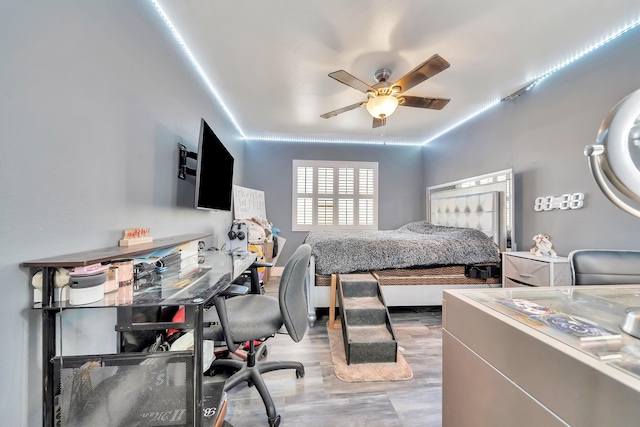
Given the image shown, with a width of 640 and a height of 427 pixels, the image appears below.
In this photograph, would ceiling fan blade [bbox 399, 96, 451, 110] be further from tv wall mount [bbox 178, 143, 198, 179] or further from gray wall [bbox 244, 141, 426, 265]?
gray wall [bbox 244, 141, 426, 265]

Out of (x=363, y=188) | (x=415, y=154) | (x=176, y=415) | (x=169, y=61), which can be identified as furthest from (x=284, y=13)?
(x=415, y=154)

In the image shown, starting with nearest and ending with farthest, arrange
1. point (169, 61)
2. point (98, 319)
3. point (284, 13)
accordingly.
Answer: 1. point (98, 319)
2. point (284, 13)
3. point (169, 61)

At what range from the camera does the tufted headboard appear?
2824 millimetres

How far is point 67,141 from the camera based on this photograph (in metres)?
1.02

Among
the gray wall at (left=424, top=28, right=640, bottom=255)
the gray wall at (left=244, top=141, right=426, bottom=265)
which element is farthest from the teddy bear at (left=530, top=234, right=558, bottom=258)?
the gray wall at (left=244, top=141, right=426, bottom=265)

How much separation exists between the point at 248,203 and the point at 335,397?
3.11 m

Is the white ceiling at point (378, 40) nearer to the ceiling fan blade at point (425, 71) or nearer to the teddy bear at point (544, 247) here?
the ceiling fan blade at point (425, 71)

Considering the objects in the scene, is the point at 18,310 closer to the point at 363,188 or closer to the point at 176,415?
the point at 176,415

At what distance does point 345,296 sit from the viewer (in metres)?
2.21

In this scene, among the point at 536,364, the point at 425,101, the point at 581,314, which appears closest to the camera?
the point at 536,364

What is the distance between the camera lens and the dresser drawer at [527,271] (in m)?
1.99

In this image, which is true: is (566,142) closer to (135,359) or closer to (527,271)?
(527,271)

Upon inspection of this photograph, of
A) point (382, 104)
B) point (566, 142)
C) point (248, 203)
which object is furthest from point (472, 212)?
point (248, 203)

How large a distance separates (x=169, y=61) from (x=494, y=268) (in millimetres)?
3575
